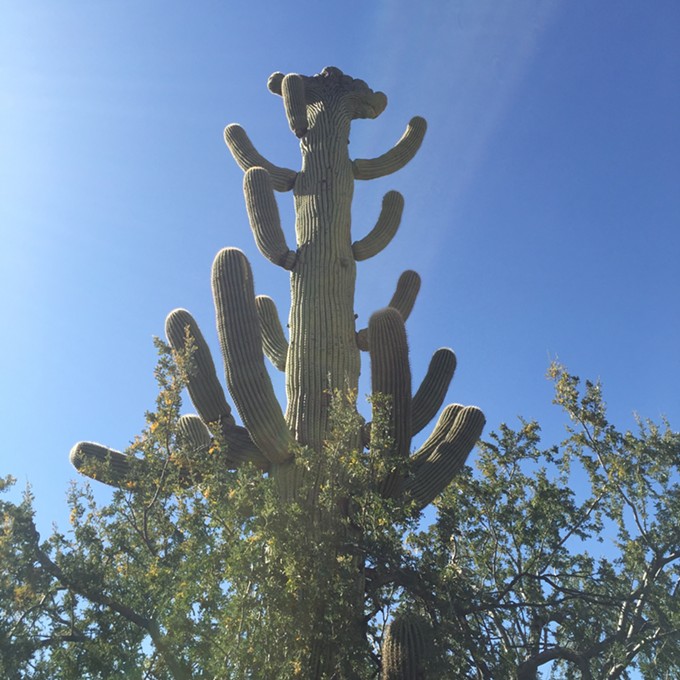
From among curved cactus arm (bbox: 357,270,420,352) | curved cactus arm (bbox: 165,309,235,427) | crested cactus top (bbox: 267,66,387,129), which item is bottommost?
curved cactus arm (bbox: 165,309,235,427)

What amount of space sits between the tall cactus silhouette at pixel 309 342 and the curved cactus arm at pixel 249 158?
16mm

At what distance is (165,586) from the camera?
3998 mm

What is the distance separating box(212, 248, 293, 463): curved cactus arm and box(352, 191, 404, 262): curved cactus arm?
1.94 metres

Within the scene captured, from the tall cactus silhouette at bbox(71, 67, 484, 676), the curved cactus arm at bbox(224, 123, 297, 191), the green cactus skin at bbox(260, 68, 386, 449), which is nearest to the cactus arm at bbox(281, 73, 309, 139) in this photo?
the tall cactus silhouette at bbox(71, 67, 484, 676)

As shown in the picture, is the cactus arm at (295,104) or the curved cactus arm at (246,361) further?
the cactus arm at (295,104)

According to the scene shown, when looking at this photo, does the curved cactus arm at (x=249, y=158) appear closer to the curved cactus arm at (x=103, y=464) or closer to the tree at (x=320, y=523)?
the tree at (x=320, y=523)

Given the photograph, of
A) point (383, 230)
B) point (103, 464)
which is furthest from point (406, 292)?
point (103, 464)

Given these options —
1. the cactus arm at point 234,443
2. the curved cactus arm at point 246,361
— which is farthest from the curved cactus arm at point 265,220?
the cactus arm at point 234,443

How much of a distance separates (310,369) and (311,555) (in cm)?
224

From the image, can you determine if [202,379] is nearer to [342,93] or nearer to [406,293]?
[406,293]

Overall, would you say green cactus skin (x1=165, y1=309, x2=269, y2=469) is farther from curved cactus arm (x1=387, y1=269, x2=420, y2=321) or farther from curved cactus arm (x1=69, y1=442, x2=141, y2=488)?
curved cactus arm (x1=387, y1=269, x2=420, y2=321)

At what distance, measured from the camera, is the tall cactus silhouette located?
555 centimetres

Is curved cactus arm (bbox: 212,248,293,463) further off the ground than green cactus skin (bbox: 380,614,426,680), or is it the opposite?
curved cactus arm (bbox: 212,248,293,463)

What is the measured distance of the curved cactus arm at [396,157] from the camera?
8281 millimetres
